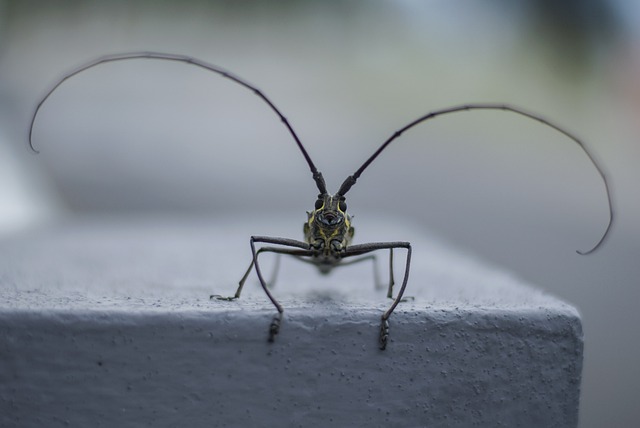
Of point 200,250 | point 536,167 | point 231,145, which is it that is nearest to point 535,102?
point 536,167

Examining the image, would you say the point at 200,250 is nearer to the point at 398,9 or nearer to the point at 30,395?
the point at 30,395

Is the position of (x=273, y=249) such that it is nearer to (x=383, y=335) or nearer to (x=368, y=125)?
(x=383, y=335)

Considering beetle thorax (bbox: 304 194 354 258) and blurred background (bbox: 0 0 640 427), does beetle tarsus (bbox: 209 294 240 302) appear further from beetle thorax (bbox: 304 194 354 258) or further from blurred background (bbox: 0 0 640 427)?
blurred background (bbox: 0 0 640 427)

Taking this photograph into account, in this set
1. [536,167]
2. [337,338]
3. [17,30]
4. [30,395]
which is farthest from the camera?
A: [536,167]

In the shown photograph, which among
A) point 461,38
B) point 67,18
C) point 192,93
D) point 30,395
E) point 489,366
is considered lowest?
point 30,395

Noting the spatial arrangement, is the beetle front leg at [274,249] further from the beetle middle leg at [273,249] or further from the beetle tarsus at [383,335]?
the beetle tarsus at [383,335]

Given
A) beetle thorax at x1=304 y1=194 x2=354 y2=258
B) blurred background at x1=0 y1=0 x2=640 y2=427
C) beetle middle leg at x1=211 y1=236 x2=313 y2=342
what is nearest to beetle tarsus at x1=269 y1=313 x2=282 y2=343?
beetle middle leg at x1=211 y1=236 x2=313 y2=342
